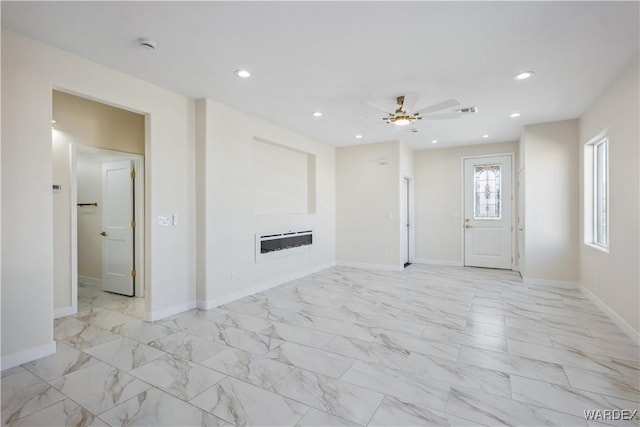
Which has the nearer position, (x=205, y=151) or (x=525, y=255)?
(x=205, y=151)

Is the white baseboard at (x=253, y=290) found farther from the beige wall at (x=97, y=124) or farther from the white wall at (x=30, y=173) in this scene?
the beige wall at (x=97, y=124)

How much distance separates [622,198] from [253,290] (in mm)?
4741

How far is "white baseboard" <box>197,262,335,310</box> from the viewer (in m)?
4.20

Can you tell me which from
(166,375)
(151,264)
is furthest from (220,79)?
(166,375)

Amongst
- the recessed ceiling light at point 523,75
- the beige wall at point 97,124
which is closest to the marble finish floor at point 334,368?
the beige wall at point 97,124

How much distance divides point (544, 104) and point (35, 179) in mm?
5878

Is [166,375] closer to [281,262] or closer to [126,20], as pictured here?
[126,20]

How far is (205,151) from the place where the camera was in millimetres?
4164

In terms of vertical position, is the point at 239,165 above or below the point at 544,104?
below

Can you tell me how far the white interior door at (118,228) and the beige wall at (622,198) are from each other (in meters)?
6.14

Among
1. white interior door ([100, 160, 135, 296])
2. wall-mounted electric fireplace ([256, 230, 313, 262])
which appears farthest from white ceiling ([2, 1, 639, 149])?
wall-mounted electric fireplace ([256, 230, 313, 262])

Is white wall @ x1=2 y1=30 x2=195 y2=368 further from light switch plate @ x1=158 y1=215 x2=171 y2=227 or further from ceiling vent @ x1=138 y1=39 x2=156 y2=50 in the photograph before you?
light switch plate @ x1=158 y1=215 x2=171 y2=227

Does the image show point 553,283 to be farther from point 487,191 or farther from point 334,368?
point 334,368

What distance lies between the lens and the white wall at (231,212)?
420 cm
